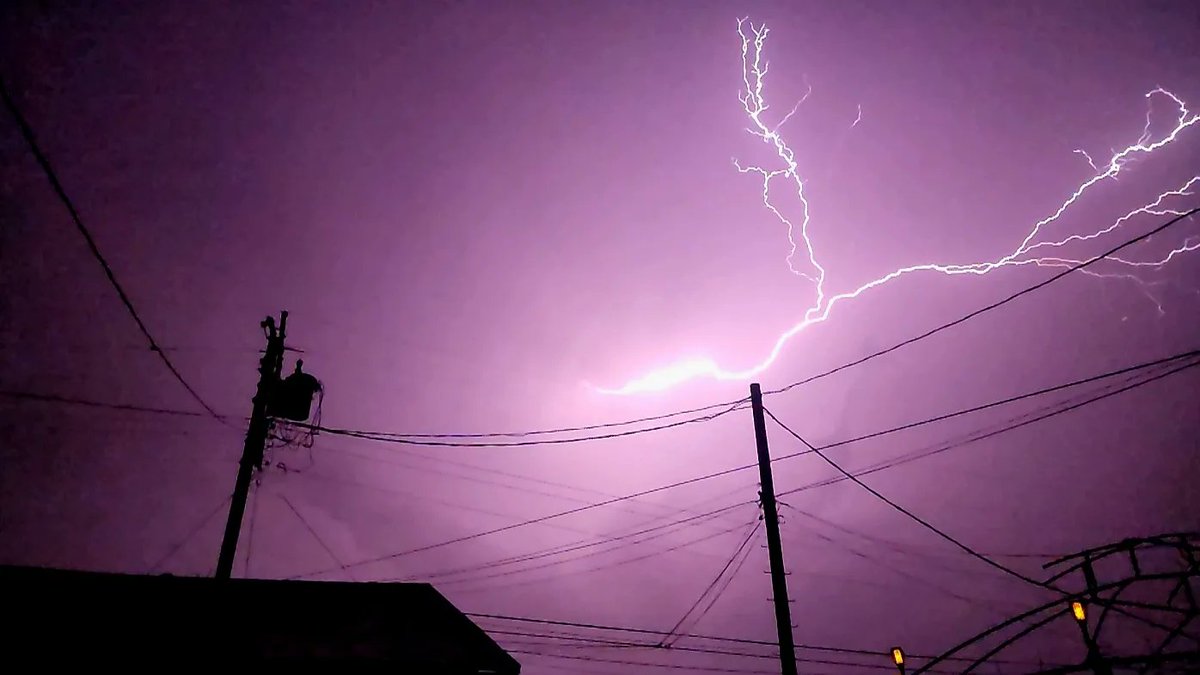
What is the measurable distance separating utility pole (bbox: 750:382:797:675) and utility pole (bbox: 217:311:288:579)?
9.28 metres

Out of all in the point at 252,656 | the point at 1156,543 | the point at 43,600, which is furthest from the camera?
the point at 1156,543

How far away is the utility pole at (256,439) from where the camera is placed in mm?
11367

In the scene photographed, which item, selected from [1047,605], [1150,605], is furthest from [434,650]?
→ [1150,605]

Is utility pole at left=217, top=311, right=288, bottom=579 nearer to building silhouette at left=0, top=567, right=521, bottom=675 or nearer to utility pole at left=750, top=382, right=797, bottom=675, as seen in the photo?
building silhouette at left=0, top=567, right=521, bottom=675

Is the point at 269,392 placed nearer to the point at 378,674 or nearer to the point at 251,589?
the point at 251,589

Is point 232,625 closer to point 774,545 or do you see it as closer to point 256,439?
point 256,439

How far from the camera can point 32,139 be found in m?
6.78

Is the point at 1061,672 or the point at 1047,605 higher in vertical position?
the point at 1047,605

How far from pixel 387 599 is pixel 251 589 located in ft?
6.39

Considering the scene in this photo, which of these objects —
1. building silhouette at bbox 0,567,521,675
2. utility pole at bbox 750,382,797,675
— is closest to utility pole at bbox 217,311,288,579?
building silhouette at bbox 0,567,521,675

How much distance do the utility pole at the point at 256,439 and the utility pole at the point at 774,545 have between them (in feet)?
30.4

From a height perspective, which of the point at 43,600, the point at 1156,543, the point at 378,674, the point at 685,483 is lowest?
the point at 378,674

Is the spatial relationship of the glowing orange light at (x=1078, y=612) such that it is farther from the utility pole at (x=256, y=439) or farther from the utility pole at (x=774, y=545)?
the utility pole at (x=256, y=439)

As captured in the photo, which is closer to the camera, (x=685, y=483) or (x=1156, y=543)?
(x=1156, y=543)
